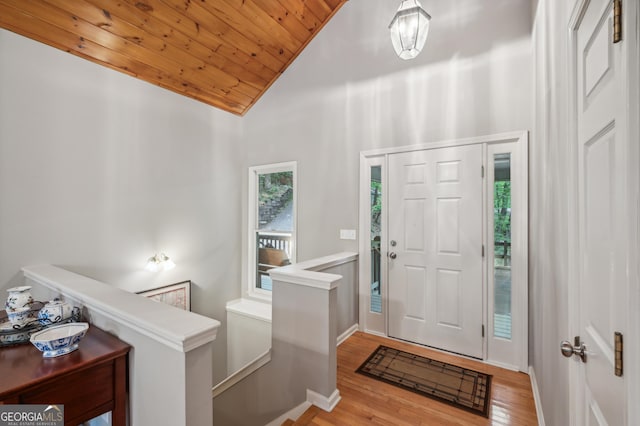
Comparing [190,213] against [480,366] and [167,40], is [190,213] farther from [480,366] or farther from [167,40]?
[480,366]

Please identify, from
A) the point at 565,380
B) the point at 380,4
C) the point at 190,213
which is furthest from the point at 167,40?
the point at 565,380

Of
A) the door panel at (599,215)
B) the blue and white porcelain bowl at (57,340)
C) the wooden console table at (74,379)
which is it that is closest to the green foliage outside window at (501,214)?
the door panel at (599,215)

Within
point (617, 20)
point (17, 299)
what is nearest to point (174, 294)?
point (17, 299)

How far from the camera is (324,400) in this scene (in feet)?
6.57

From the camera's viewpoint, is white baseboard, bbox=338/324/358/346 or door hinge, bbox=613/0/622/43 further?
white baseboard, bbox=338/324/358/346

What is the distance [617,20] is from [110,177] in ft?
11.9

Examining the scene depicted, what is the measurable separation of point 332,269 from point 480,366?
60.9 inches

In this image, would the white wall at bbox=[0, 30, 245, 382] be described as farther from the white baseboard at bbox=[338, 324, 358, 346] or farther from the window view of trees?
the window view of trees

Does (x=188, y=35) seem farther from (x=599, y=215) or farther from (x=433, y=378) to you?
(x=433, y=378)

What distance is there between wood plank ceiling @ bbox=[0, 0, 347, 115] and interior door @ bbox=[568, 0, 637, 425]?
9.85 feet

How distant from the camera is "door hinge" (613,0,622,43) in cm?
68
